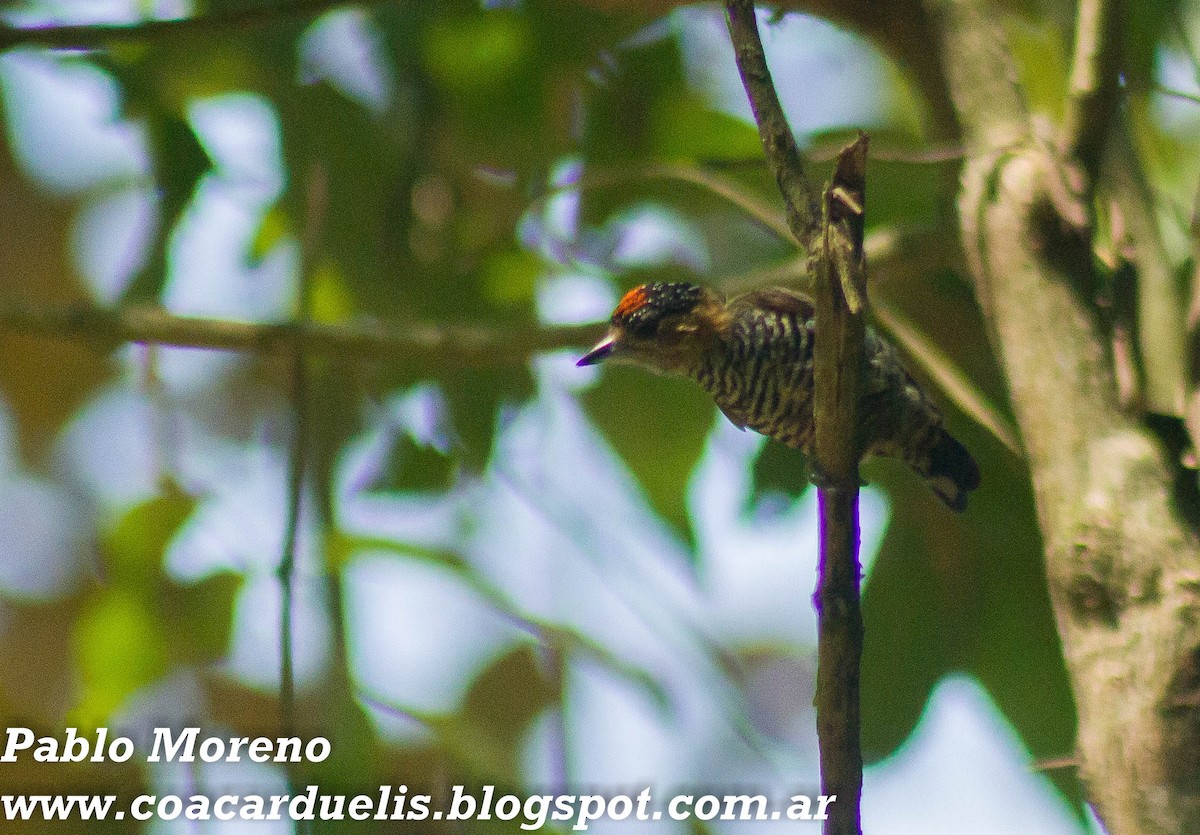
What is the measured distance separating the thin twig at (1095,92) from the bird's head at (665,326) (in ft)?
3.28

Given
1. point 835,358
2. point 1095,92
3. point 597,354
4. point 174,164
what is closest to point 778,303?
point 597,354

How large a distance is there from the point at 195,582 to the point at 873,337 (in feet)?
8.67

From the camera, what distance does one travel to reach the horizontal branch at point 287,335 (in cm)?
384

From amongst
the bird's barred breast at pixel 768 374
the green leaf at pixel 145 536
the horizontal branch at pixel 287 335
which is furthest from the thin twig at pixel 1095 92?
the green leaf at pixel 145 536

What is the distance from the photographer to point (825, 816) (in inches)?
85.4

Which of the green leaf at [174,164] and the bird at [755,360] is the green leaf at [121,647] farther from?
the bird at [755,360]

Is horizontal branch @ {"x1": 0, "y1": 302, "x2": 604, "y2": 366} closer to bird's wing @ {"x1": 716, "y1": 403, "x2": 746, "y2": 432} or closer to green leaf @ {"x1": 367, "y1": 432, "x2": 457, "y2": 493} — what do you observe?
bird's wing @ {"x1": 716, "y1": 403, "x2": 746, "y2": 432}

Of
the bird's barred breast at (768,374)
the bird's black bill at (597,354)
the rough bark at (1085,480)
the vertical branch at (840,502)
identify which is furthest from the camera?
the bird's barred breast at (768,374)

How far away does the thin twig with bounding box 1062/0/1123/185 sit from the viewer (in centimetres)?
334

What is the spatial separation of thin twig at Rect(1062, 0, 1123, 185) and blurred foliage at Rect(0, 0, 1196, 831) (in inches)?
17.2

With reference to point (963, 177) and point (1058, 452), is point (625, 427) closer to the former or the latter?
point (963, 177)

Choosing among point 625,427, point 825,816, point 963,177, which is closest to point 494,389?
point 625,427

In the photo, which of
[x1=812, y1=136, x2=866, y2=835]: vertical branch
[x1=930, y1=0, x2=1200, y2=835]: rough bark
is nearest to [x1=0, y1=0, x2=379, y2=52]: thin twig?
[x1=930, y1=0, x2=1200, y2=835]: rough bark

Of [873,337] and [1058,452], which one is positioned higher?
[873,337]
